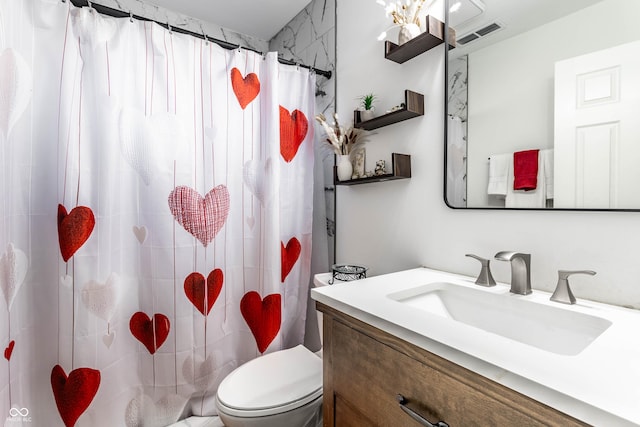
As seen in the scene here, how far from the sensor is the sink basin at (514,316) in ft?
2.46

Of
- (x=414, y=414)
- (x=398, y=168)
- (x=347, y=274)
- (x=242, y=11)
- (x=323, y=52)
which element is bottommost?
(x=414, y=414)

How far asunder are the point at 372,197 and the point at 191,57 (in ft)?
3.69

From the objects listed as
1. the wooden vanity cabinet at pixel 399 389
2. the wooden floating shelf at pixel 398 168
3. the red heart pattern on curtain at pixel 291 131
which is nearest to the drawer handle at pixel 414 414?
the wooden vanity cabinet at pixel 399 389

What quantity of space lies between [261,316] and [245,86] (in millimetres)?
1234

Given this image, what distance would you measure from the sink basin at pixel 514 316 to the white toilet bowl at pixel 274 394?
1.90 ft

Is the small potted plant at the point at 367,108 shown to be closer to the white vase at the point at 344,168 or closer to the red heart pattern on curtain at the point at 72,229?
the white vase at the point at 344,168

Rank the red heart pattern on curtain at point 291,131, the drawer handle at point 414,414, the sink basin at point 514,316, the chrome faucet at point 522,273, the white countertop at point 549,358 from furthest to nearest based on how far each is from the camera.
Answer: the red heart pattern on curtain at point 291,131
the chrome faucet at point 522,273
the sink basin at point 514,316
the drawer handle at point 414,414
the white countertop at point 549,358

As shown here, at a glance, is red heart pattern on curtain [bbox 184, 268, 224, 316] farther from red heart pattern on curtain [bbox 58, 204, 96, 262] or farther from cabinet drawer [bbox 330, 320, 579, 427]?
cabinet drawer [bbox 330, 320, 579, 427]

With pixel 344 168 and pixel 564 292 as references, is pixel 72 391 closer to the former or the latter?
pixel 344 168

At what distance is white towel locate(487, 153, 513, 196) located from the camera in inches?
40.6

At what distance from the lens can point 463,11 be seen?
1.17m

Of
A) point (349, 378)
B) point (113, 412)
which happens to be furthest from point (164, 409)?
point (349, 378)

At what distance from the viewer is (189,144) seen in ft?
4.85

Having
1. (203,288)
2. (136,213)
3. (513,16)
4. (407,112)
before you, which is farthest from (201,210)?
(513,16)
